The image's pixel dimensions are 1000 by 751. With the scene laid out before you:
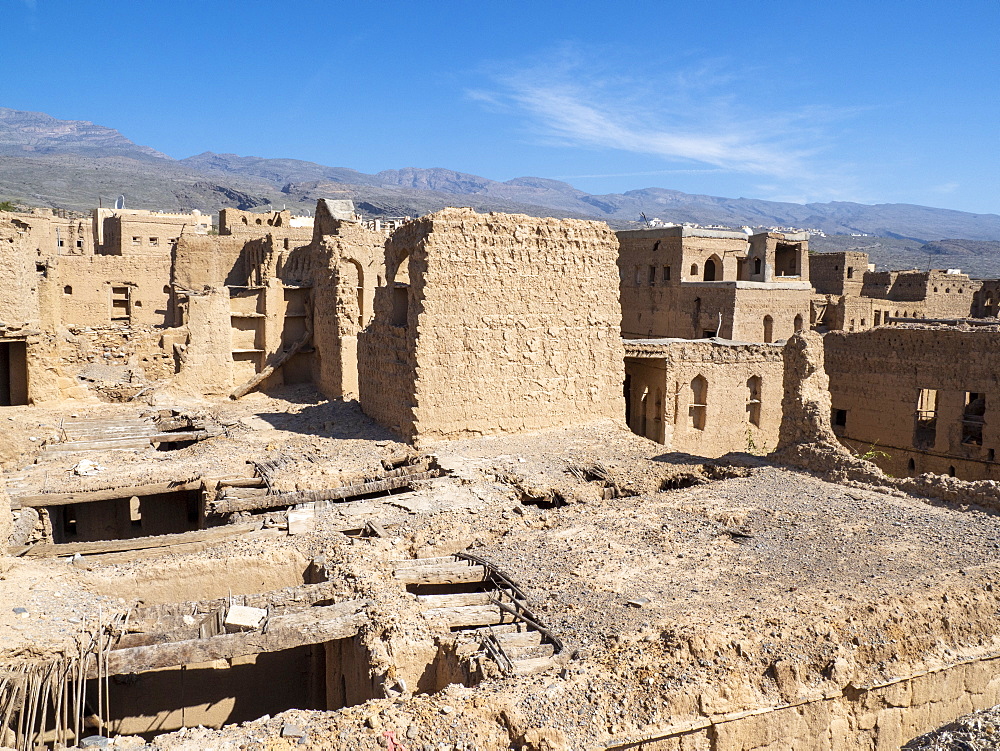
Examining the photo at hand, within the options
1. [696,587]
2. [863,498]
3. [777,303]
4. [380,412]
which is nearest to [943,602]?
[696,587]

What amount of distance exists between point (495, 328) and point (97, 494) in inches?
261

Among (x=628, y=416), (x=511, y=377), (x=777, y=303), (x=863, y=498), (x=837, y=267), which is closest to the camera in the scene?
(x=863, y=498)

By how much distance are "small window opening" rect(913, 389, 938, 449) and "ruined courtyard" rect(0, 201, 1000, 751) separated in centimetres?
8

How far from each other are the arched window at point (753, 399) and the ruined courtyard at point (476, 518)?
75 millimetres

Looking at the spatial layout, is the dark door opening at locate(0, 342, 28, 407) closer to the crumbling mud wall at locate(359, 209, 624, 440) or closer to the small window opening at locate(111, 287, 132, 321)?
the crumbling mud wall at locate(359, 209, 624, 440)

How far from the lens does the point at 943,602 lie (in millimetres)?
6719

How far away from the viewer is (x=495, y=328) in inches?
518

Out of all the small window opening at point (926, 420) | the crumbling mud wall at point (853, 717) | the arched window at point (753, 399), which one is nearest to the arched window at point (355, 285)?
the arched window at point (753, 399)

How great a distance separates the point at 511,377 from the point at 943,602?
784 centimetres

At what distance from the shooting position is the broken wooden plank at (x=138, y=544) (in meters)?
8.73

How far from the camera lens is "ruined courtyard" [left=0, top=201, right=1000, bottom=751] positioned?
5805 millimetres

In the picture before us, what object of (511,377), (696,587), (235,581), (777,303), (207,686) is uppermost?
(777,303)

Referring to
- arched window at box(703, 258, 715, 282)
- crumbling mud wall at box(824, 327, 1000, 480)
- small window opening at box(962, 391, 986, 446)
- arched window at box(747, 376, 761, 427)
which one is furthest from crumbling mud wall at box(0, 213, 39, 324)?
arched window at box(703, 258, 715, 282)

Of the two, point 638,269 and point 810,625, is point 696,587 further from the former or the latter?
point 638,269
